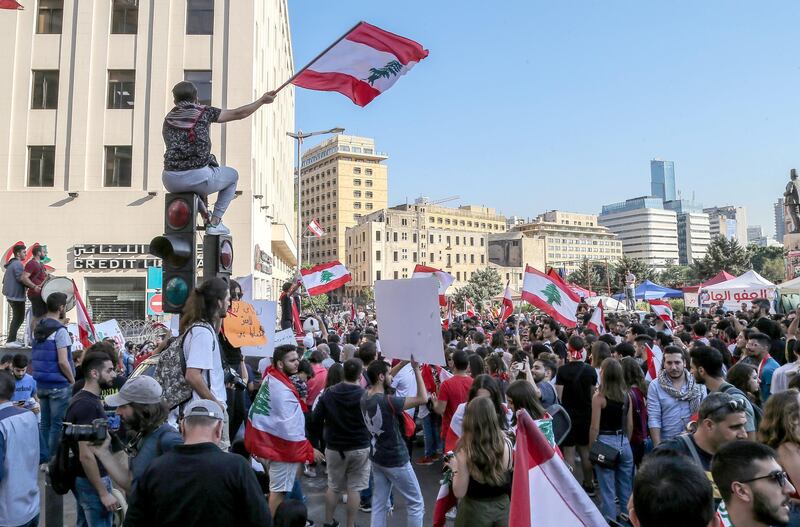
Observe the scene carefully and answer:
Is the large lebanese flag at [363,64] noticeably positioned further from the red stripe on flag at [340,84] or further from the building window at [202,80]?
the building window at [202,80]

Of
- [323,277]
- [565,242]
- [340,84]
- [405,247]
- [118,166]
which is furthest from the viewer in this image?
[565,242]

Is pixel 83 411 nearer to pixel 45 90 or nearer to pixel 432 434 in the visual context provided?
pixel 432 434

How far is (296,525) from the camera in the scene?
2.72m

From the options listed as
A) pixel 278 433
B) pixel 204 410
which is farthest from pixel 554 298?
pixel 204 410

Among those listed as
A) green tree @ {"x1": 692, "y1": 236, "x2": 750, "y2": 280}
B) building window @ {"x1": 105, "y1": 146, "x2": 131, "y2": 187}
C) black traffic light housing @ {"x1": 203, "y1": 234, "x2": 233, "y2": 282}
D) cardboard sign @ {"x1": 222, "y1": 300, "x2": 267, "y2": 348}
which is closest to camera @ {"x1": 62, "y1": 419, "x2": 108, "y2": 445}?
black traffic light housing @ {"x1": 203, "y1": 234, "x2": 233, "y2": 282}

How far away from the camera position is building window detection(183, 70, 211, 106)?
23.9 m

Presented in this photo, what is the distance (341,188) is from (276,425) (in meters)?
143

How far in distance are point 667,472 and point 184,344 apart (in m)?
3.22

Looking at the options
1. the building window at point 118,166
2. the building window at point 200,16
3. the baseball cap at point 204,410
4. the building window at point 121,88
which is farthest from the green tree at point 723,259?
the baseball cap at point 204,410

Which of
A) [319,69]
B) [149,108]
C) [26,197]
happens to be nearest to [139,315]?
[26,197]

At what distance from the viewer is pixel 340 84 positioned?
709 cm

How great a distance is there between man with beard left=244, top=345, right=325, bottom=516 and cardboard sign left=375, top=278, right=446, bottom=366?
1.24 m

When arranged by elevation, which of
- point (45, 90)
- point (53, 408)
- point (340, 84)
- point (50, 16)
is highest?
point (50, 16)

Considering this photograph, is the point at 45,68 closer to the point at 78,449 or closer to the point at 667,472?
the point at 78,449
